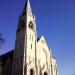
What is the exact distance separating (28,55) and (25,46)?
242 cm

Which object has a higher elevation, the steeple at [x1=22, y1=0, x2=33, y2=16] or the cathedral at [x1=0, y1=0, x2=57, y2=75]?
the steeple at [x1=22, y1=0, x2=33, y2=16]

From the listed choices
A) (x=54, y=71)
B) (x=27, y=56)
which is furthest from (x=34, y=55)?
(x=54, y=71)

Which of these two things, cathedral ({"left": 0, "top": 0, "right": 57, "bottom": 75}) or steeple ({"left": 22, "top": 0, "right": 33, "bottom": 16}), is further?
steeple ({"left": 22, "top": 0, "right": 33, "bottom": 16})

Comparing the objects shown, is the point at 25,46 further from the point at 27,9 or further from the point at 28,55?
the point at 27,9

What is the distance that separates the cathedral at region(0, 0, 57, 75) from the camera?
56406 mm

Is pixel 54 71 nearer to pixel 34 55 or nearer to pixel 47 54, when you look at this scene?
pixel 47 54

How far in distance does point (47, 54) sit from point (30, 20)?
1113 cm

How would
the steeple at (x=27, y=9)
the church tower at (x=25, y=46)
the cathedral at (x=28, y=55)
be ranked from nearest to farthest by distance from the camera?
1. the church tower at (x=25, y=46)
2. the cathedral at (x=28, y=55)
3. the steeple at (x=27, y=9)

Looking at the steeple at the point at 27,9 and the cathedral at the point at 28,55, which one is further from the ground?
the steeple at the point at 27,9

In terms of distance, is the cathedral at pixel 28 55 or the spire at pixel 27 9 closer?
the cathedral at pixel 28 55

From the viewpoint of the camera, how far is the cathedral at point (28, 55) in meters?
56.4

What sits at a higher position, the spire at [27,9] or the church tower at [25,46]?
the spire at [27,9]

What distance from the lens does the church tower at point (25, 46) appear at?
182ft

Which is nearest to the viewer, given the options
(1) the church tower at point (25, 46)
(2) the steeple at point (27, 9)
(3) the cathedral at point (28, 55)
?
(1) the church tower at point (25, 46)
